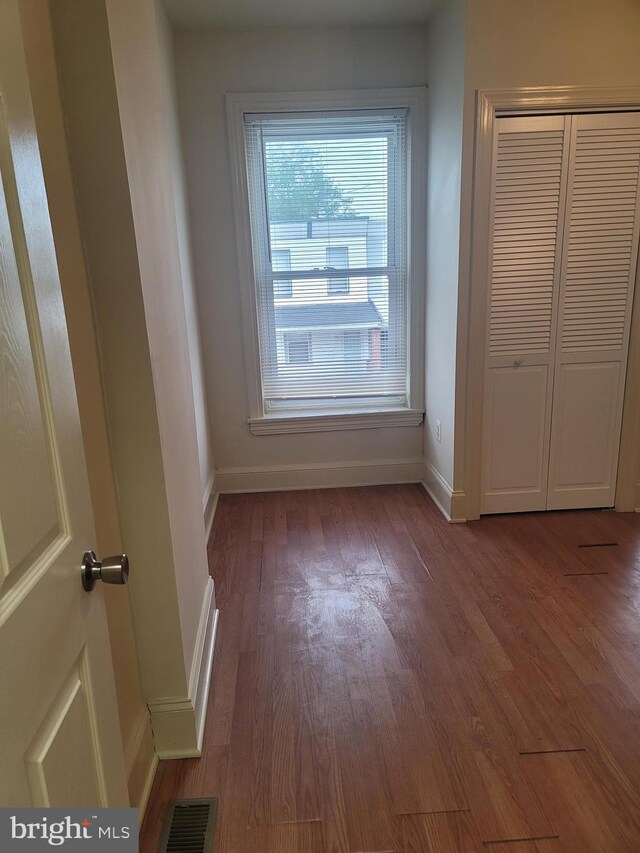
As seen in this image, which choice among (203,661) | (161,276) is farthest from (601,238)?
(203,661)

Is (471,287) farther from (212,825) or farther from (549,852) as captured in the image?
(212,825)

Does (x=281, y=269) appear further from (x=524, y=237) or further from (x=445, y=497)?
(x=445, y=497)

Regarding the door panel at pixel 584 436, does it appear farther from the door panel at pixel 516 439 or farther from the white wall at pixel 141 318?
the white wall at pixel 141 318

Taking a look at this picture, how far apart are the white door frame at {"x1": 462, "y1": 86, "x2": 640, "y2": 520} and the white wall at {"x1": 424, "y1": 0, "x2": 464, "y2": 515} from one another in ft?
0.30

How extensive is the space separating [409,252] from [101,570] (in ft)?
9.60

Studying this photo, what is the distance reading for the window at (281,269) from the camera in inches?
131

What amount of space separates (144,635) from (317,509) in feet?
6.05

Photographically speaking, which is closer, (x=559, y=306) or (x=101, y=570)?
(x=101, y=570)

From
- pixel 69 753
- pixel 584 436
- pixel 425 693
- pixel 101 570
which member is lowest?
pixel 425 693

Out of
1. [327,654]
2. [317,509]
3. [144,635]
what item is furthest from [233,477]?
[144,635]

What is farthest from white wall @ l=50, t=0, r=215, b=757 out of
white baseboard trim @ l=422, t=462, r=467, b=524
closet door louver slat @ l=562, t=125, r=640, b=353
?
closet door louver slat @ l=562, t=125, r=640, b=353

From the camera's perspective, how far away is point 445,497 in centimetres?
315

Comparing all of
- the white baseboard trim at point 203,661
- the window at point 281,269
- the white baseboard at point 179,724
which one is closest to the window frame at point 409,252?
the window at point 281,269

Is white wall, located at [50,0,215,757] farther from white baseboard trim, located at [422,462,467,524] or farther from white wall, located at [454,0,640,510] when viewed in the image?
white baseboard trim, located at [422,462,467,524]
